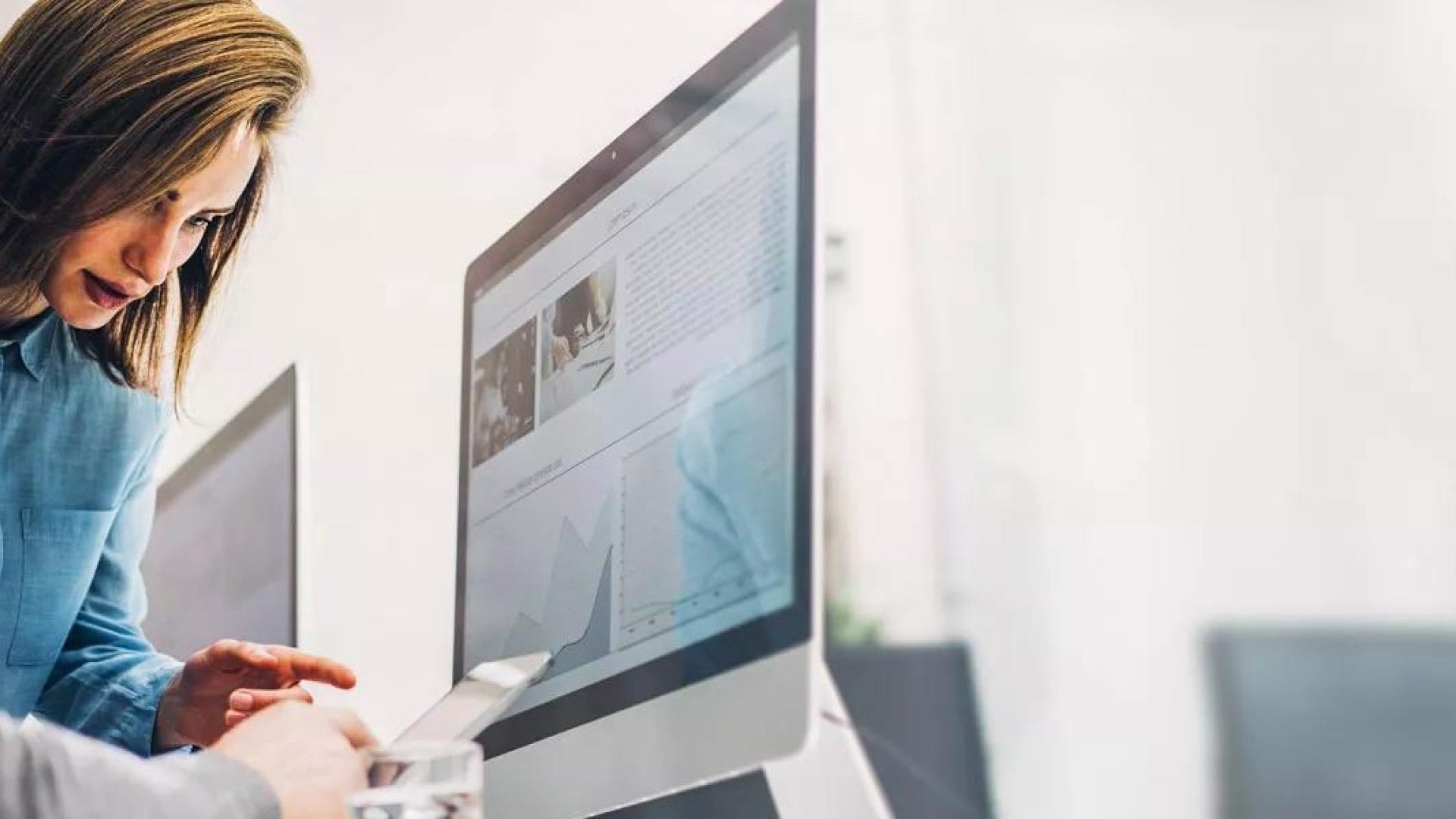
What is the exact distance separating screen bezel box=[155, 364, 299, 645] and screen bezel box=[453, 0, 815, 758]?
319mm

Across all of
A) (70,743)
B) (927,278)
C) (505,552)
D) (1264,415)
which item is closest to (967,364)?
(927,278)

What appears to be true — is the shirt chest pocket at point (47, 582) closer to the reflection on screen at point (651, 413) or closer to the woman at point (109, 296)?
the woman at point (109, 296)

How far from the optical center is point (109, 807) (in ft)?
1.92

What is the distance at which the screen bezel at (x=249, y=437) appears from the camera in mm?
1216

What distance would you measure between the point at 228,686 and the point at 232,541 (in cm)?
29

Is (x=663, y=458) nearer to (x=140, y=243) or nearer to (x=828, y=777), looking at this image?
(x=828, y=777)

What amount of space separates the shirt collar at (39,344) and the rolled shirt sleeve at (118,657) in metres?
0.13

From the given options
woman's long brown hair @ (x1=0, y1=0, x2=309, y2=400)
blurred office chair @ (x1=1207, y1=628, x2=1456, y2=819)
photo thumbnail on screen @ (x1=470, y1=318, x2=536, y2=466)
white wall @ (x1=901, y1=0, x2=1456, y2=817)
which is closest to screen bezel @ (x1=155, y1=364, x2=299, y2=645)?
woman's long brown hair @ (x1=0, y1=0, x2=309, y2=400)

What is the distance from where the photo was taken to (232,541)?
1.26 meters

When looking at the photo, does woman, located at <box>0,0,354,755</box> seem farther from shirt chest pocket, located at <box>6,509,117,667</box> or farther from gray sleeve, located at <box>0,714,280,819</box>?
gray sleeve, located at <box>0,714,280,819</box>

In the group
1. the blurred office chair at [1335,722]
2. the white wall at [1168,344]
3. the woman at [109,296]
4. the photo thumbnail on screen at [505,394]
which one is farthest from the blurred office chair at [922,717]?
the woman at [109,296]

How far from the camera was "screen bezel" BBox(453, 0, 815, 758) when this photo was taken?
2.16ft

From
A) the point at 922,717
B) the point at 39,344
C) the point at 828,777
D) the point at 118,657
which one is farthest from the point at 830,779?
the point at 39,344

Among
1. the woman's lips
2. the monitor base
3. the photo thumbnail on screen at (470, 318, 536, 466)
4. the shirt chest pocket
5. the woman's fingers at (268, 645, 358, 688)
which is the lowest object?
the monitor base
